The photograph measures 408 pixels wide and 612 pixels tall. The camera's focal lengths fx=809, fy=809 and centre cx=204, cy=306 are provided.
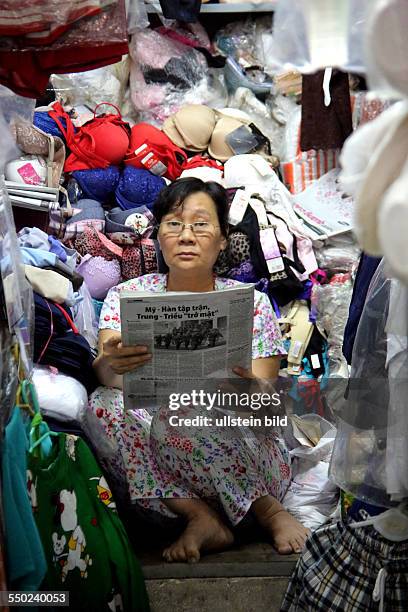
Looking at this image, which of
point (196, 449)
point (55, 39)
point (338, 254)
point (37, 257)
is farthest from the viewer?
point (338, 254)

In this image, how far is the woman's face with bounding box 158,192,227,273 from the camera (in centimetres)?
232

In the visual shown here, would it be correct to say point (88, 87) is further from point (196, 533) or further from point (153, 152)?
point (196, 533)

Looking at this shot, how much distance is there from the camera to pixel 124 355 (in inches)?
80.4

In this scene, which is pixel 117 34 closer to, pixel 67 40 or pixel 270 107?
pixel 67 40

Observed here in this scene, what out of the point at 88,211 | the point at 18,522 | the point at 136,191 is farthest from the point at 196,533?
the point at 136,191

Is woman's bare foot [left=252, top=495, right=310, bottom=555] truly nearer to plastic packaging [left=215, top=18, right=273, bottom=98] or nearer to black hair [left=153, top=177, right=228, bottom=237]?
black hair [left=153, top=177, right=228, bottom=237]

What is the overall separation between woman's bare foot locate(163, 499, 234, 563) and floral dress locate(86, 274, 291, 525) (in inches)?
1.3

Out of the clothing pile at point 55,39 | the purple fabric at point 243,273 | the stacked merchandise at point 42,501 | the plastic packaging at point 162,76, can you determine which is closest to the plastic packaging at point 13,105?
the clothing pile at point 55,39

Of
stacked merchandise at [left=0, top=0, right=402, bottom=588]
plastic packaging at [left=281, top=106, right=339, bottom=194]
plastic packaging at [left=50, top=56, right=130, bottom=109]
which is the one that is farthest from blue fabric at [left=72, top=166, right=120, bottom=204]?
plastic packaging at [left=281, top=106, right=339, bottom=194]

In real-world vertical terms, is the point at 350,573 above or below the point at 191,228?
below

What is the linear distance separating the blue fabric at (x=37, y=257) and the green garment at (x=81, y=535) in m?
0.78

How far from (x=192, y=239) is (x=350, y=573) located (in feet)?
3.55

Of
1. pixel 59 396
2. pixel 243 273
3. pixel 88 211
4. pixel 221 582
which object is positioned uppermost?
pixel 88 211

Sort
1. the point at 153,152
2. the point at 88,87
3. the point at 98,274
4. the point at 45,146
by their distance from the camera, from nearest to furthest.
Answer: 1. the point at 98,274
2. the point at 45,146
3. the point at 153,152
4. the point at 88,87
